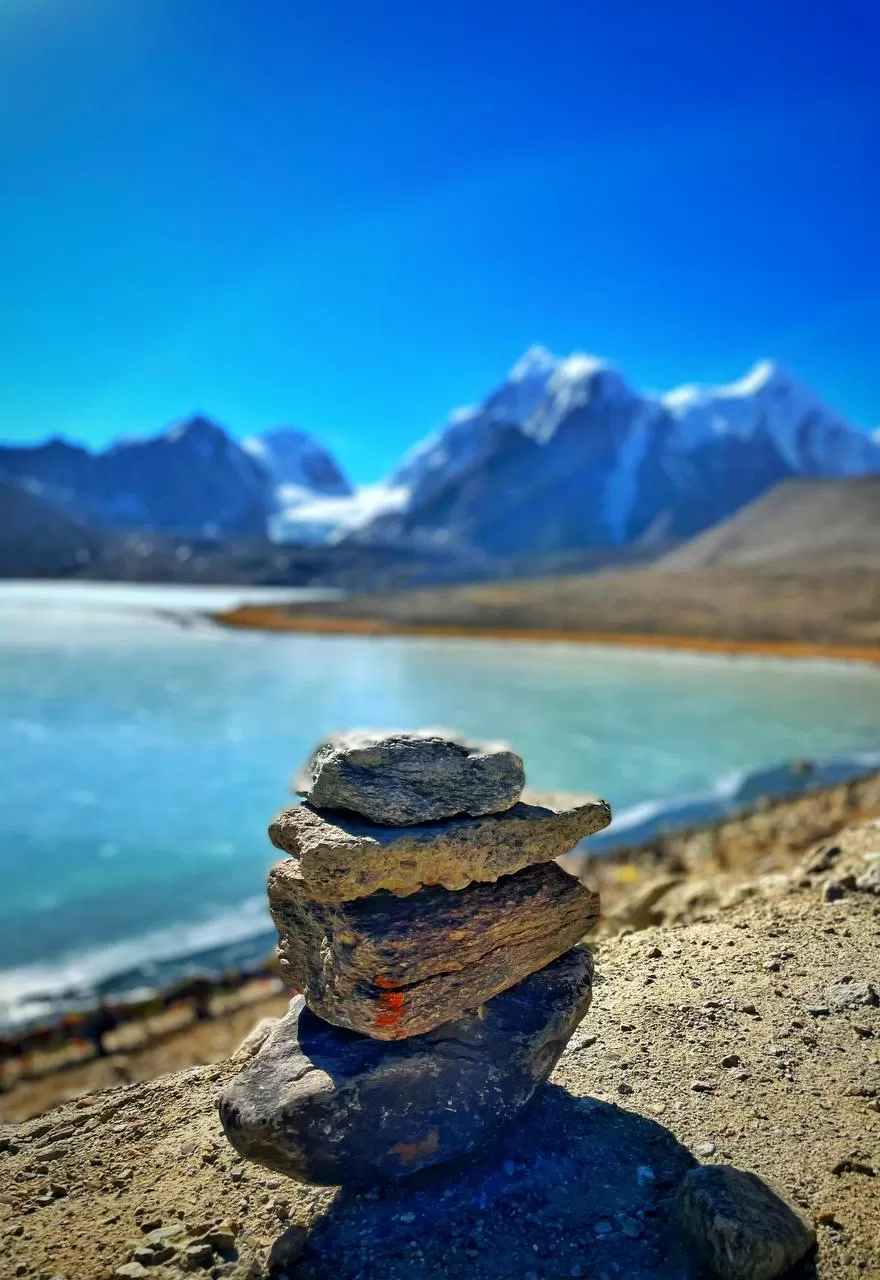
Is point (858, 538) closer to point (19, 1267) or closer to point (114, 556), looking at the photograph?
point (19, 1267)

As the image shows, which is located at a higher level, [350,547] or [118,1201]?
[350,547]

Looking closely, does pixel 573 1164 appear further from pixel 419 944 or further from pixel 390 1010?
pixel 419 944

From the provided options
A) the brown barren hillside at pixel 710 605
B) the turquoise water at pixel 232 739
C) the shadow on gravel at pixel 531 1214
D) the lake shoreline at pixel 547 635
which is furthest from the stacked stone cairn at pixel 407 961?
the brown barren hillside at pixel 710 605

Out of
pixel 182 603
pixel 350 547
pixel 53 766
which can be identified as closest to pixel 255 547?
pixel 350 547

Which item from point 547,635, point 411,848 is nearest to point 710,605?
point 547,635

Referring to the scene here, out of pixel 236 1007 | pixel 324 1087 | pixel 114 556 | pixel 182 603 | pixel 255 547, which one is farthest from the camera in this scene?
pixel 255 547

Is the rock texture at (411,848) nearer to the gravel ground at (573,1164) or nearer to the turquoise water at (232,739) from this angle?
the gravel ground at (573,1164)
